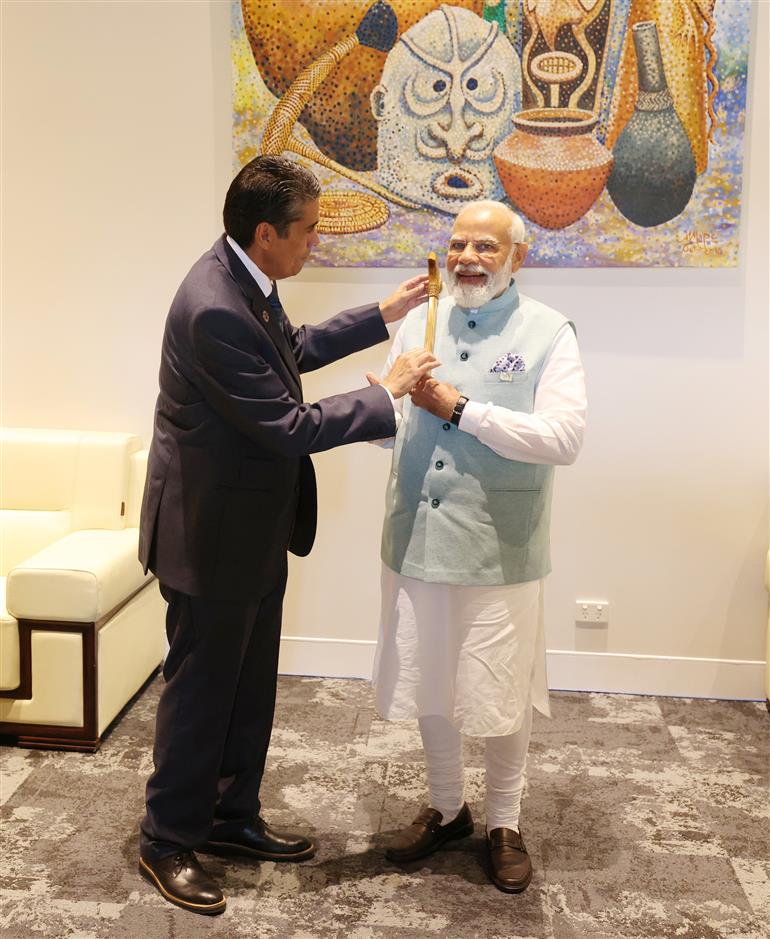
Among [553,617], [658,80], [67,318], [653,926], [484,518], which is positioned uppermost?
[658,80]

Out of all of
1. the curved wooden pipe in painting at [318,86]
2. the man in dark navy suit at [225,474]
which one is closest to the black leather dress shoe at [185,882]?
the man in dark navy suit at [225,474]

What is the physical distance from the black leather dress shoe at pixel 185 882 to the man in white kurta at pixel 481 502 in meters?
0.58

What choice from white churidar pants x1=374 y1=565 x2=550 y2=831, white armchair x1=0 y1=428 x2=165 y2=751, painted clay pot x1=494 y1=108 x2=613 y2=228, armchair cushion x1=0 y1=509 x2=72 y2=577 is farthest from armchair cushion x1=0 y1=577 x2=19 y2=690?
painted clay pot x1=494 y1=108 x2=613 y2=228

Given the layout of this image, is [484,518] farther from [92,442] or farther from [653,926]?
[92,442]

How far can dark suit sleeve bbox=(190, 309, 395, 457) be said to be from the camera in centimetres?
223

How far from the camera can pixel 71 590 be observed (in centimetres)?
311

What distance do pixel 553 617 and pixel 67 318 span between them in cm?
213

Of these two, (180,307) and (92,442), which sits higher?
(180,307)

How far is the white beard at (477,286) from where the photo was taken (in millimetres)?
2414

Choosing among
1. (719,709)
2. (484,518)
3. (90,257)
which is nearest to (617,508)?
(719,709)

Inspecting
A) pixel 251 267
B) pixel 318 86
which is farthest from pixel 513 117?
pixel 251 267

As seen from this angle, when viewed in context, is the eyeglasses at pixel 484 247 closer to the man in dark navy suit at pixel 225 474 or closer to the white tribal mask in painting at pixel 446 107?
the man in dark navy suit at pixel 225 474

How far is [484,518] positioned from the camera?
244 cm

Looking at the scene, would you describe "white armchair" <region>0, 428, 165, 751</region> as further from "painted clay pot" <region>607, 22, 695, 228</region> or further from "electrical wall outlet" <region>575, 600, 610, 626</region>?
"painted clay pot" <region>607, 22, 695, 228</region>
